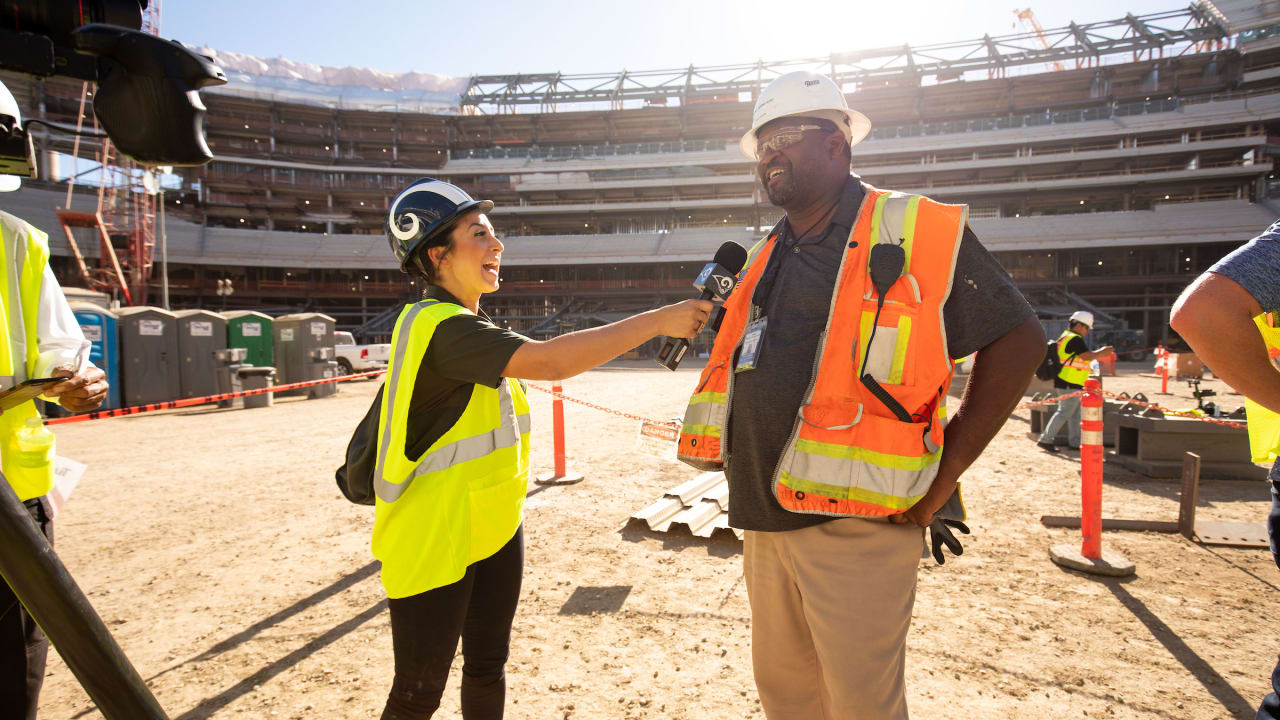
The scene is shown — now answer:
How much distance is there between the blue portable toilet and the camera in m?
13.0

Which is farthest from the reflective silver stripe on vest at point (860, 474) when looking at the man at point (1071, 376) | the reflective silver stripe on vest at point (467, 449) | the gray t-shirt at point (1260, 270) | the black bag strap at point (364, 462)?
the man at point (1071, 376)

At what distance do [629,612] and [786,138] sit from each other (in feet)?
9.69

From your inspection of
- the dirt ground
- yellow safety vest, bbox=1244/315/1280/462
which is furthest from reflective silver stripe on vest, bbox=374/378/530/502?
yellow safety vest, bbox=1244/315/1280/462

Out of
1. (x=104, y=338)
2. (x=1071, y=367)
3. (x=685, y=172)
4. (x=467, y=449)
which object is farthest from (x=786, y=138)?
(x=685, y=172)

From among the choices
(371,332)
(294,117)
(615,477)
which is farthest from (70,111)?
(615,477)

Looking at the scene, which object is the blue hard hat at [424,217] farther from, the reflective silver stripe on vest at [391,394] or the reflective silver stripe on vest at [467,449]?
the reflective silver stripe on vest at [467,449]

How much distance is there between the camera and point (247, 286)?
147ft

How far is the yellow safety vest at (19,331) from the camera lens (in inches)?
69.7

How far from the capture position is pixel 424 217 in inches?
78.5

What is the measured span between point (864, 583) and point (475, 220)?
1.73 metres

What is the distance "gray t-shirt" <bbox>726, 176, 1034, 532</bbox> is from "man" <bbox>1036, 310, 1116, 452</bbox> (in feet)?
27.3

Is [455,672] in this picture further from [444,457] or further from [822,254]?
[822,254]

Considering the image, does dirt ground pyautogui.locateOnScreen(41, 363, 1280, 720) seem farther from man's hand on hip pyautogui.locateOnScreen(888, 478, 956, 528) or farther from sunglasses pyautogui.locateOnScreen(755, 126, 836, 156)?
sunglasses pyautogui.locateOnScreen(755, 126, 836, 156)

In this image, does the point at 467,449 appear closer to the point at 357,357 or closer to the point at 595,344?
the point at 595,344
